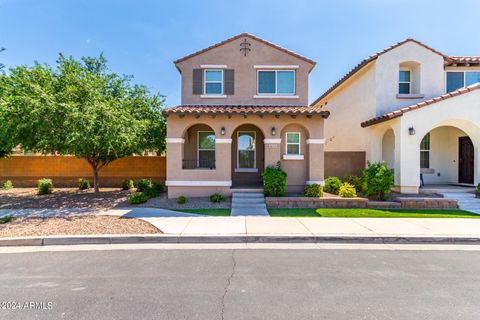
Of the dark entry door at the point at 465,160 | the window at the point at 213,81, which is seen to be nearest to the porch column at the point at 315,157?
the window at the point at 213,81

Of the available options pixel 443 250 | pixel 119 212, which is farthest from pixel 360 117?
pixel 119 212

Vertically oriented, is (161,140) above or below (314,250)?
above

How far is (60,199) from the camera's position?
451 inches

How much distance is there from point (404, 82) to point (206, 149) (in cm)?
1208

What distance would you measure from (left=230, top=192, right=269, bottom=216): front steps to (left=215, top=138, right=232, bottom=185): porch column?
104cm

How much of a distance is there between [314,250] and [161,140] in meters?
10.1

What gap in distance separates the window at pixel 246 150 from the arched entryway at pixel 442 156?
31.7 feet

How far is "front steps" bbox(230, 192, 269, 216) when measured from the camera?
890cm

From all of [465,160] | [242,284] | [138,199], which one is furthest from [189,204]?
[465,160]

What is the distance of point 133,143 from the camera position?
1133 cm

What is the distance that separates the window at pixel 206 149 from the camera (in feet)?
42.8

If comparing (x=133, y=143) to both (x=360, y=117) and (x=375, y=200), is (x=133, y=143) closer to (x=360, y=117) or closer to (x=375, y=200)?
(x=375, y=200)

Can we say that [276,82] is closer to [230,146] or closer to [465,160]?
[230,146]

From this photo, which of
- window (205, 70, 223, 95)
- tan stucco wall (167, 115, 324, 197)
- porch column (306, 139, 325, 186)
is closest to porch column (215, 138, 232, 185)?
tan stucco wall (167, 115, 324, 197)
